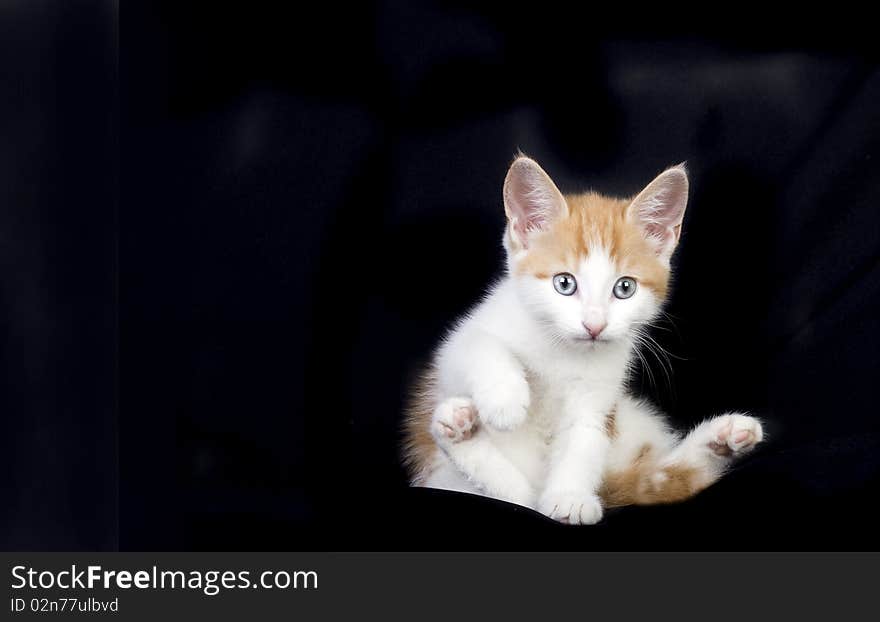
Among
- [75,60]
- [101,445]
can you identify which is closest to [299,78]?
[75,60]

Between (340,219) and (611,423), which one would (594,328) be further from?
(340,219)

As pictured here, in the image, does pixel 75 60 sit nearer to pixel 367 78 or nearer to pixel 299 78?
pixel 299 78

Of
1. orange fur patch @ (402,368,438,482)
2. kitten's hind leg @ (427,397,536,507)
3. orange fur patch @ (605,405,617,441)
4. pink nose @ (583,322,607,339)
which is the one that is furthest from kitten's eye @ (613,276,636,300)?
orange fur patch @ (402,368,438,482)

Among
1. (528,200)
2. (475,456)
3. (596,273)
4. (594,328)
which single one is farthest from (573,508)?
(528,200)

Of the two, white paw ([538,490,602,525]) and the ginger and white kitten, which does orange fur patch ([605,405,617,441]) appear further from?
white paw ([538,490,602,525])

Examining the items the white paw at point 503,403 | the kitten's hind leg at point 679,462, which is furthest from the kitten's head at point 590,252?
the kitten's hind leg at point 679,462
